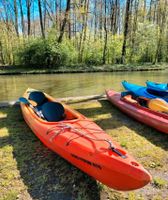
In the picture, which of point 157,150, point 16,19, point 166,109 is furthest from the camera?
point 16,19

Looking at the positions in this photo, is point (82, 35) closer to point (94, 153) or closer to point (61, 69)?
point (61, 69)

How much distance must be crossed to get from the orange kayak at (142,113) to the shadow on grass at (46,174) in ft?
6.24

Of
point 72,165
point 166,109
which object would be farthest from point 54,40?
point 72,165

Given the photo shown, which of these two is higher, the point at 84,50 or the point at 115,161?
the point at 84,50

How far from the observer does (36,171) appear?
3.06 m

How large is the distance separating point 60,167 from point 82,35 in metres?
21.5

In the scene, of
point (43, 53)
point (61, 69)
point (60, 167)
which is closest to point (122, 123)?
point (60, 167)

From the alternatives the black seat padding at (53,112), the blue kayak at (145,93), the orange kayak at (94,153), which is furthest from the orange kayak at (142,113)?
the black seat padding at (53,112)

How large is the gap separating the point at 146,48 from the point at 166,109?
21260 mm

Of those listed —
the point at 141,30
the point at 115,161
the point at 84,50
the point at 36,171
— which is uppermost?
the point at 141,30

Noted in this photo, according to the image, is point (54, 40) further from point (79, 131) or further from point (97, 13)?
point (79, 131)

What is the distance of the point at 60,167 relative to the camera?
3.15 m

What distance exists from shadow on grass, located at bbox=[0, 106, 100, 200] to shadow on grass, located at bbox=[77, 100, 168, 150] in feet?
4.69

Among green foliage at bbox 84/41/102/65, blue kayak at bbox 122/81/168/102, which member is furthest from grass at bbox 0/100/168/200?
green foliage at bbox 84/41/102/65
